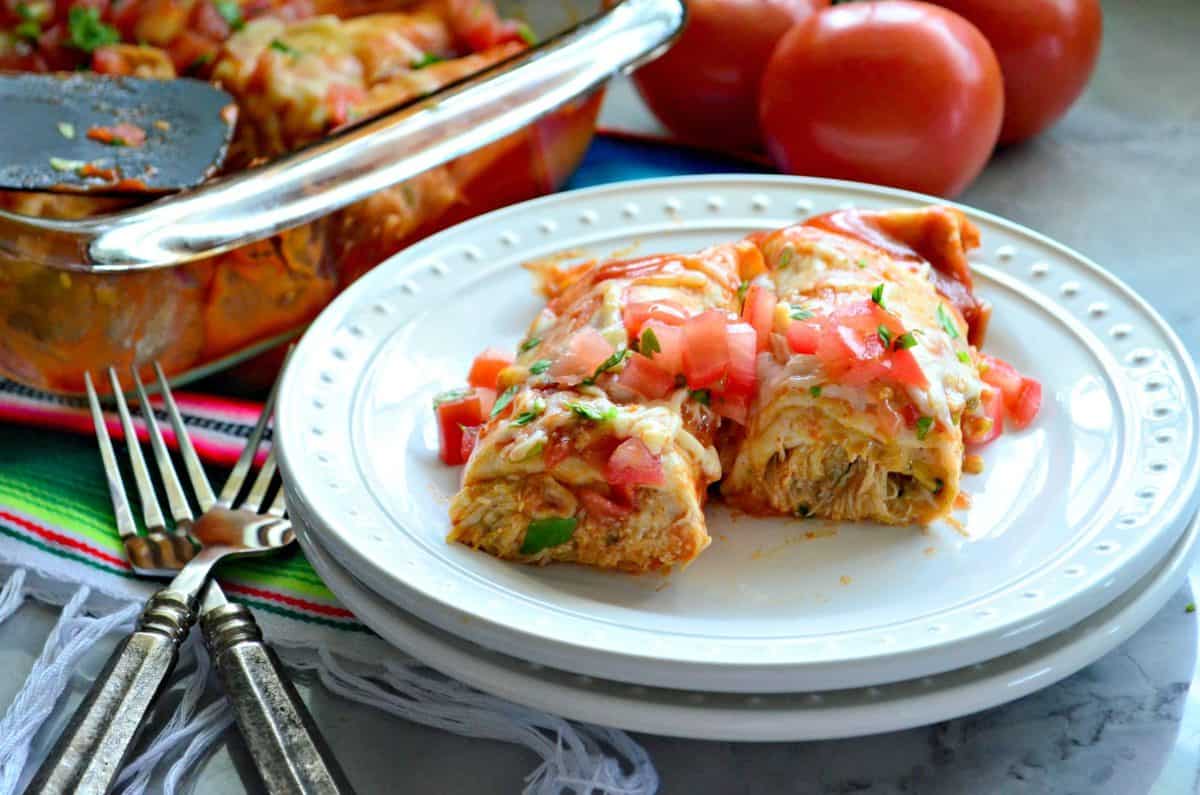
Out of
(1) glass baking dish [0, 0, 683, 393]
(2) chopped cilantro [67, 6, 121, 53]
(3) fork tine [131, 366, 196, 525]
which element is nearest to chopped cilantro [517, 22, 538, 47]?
(1) glass baking dish [0, 0, 683, 393]

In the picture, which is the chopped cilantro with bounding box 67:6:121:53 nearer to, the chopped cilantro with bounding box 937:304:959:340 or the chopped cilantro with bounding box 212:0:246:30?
the chopped cilantro with bounding box 212:0:246:30

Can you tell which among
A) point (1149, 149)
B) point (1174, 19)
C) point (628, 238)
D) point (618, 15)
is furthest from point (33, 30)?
point (1174, 19)

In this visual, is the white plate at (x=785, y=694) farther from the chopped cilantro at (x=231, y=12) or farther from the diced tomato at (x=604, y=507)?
the chopped cilantro at (x=231, y=12)

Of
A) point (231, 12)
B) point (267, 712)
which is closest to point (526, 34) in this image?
point (231, 12)

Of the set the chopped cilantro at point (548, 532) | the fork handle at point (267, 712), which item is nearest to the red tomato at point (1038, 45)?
the chopped cilantro at point (548, 532)

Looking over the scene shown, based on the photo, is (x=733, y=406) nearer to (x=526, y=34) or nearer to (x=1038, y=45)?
(x=526, y=34)

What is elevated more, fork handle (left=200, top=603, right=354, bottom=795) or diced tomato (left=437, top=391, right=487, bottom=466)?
diced tomato (left=437, top=391, right=487, bottom=466)
